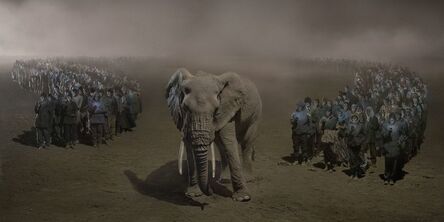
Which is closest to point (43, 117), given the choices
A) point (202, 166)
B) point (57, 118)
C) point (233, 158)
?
point (57, 118)

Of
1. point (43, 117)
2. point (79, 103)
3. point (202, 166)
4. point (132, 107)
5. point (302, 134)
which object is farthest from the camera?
point (132, 107)

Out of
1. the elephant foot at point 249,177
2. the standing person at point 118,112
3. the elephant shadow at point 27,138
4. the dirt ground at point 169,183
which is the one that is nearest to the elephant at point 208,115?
the dirt ground at point 169,183

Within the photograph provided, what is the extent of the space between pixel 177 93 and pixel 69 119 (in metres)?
5.27

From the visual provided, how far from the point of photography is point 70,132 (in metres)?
12.7

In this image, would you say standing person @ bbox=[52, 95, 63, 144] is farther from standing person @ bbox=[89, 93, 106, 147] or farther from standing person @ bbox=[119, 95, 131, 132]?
standing person @ bbox=[119, 95, 131, 132]

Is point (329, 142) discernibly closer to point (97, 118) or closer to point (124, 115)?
point (97, 118)

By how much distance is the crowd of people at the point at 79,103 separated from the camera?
40.8 ft

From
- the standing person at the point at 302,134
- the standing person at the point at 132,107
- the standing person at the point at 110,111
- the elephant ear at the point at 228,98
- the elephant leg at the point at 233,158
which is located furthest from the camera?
the standing person at the point at 132,107

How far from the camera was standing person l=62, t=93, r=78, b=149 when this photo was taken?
12547mm

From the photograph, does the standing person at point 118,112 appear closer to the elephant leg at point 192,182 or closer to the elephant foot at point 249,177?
the elephant foot at point 249,177

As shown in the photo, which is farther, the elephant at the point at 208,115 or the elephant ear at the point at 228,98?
the elephant ear at the point at 228,98

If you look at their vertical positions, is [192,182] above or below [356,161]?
below

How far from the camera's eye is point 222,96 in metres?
8.27

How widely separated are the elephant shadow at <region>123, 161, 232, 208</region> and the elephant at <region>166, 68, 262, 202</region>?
265 millimetres
